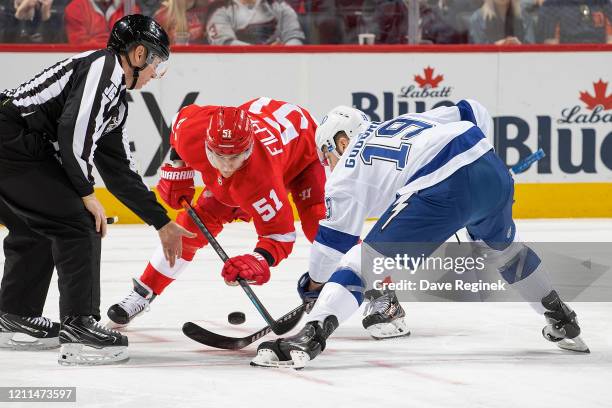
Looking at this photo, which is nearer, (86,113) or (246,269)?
(86,113)

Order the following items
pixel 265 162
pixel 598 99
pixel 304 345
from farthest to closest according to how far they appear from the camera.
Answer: pixel 598 99, pixel 265 162, pixel 304 345

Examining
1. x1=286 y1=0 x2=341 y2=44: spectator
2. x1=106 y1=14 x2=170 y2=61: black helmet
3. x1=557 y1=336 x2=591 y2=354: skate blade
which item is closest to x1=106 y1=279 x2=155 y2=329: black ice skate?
x1=106 y1=14 x2=170 y2=61: black helmet

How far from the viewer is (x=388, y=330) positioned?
13.3ft

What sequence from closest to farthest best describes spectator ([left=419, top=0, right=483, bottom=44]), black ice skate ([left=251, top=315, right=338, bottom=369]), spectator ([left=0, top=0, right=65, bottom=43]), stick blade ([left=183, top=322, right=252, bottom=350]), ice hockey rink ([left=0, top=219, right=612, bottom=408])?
ice hockey rink ([left=0, top=219, right=612, bottom=408]), black ice skate ([left=251, top=315, right=338, bottom=369]), stick blade ([left=183, top=322, right=252, bottom=350]), spectator ([left=0, top=0, right=65, bottom=43]), spectator ([left=419, top=0, right=483, bottom=44])

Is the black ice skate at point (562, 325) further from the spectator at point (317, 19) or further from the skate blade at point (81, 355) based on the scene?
the spectator at point (317, 19)

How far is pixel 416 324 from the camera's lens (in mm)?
4312

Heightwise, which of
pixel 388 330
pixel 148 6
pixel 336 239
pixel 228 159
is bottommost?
pixel 388 330

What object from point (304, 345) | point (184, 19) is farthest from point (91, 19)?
point (304, 345)

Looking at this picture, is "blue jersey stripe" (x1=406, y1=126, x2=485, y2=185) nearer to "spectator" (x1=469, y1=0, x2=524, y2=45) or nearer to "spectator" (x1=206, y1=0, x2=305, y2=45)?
"spectator" (x1=206, y1=0, x2=305, y2=45)

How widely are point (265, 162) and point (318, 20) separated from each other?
3864 millimetres

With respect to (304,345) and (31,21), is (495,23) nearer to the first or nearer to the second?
(31,21)

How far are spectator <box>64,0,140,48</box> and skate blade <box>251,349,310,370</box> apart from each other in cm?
449

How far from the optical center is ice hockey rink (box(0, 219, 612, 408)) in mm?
3061

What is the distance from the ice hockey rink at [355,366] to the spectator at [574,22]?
3.53m
